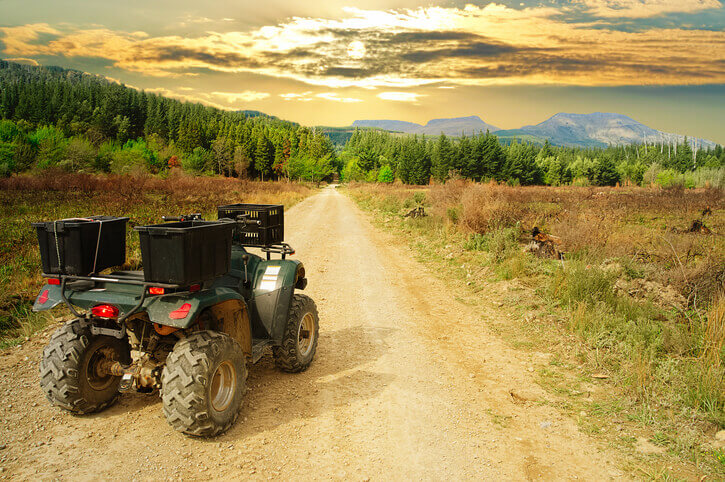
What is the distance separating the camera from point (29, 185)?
2655 cm

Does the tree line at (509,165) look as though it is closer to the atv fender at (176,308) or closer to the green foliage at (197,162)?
the green foliage at (197,162)

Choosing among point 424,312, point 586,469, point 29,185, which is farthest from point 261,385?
point 29,185

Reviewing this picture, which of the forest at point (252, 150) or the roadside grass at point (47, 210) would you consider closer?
the roadside grass at point (47, 210)

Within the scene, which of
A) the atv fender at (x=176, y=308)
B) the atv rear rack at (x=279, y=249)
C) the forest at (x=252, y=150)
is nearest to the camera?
the atv fender at (x=176, y=308)

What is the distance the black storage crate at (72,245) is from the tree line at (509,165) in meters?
72.6

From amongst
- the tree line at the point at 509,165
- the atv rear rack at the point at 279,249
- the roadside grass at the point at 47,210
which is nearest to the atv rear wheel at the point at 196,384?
the atv rear rack at the point at 279,249

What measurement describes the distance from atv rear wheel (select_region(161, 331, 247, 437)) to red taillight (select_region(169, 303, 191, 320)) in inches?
12.5

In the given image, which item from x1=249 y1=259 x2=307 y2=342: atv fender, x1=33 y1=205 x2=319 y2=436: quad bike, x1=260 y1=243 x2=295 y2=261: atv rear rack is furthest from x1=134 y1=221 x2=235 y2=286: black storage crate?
x1=260 y1=243 x2=295 y2=261: atv rear rack

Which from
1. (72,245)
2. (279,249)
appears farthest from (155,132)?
(72,245)

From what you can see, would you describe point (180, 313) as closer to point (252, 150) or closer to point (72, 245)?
point (72, 245)

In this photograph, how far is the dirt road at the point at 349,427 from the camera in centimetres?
332

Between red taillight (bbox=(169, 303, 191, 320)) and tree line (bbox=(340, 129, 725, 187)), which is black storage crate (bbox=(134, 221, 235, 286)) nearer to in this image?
red taillight (bbox=(169, 303, 191, 320))

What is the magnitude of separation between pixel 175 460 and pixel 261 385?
1.44 metres

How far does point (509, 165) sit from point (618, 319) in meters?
94.9
